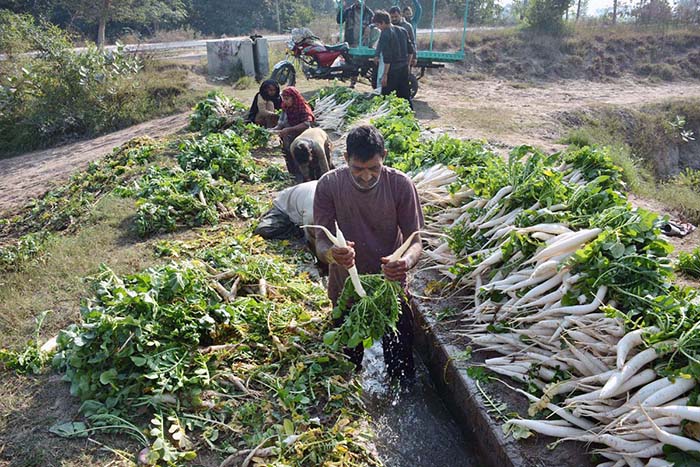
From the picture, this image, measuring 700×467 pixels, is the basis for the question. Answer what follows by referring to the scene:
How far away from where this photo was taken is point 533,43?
20859mm

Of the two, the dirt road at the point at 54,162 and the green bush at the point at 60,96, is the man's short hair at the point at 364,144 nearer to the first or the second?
the dirt road at the point at 54,162

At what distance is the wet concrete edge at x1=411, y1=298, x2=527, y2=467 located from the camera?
3.00 m

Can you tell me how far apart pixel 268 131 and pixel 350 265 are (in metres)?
6.14

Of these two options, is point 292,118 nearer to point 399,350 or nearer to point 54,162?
point 399,350

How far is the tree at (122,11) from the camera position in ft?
70.4

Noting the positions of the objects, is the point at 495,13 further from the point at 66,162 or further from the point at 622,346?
the point at 622,346

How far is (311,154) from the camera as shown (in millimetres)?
6414

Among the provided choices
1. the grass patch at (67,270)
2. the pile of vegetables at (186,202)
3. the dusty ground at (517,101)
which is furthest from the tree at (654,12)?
the grass patch at (67,270)

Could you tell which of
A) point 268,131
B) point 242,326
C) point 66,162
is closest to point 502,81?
point 268,131

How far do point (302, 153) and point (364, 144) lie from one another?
350cm

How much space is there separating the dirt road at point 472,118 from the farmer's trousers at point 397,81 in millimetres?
1030

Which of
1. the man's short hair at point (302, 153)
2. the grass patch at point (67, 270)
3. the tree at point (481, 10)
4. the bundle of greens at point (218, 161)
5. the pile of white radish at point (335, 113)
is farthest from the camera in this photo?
the tree at point (481, 10)

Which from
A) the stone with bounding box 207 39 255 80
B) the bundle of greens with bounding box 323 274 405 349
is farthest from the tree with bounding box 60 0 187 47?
the bundle of greens with bounding box 323 274 405 349

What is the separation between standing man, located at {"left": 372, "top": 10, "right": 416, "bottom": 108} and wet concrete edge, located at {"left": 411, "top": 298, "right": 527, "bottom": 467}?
6.33m
